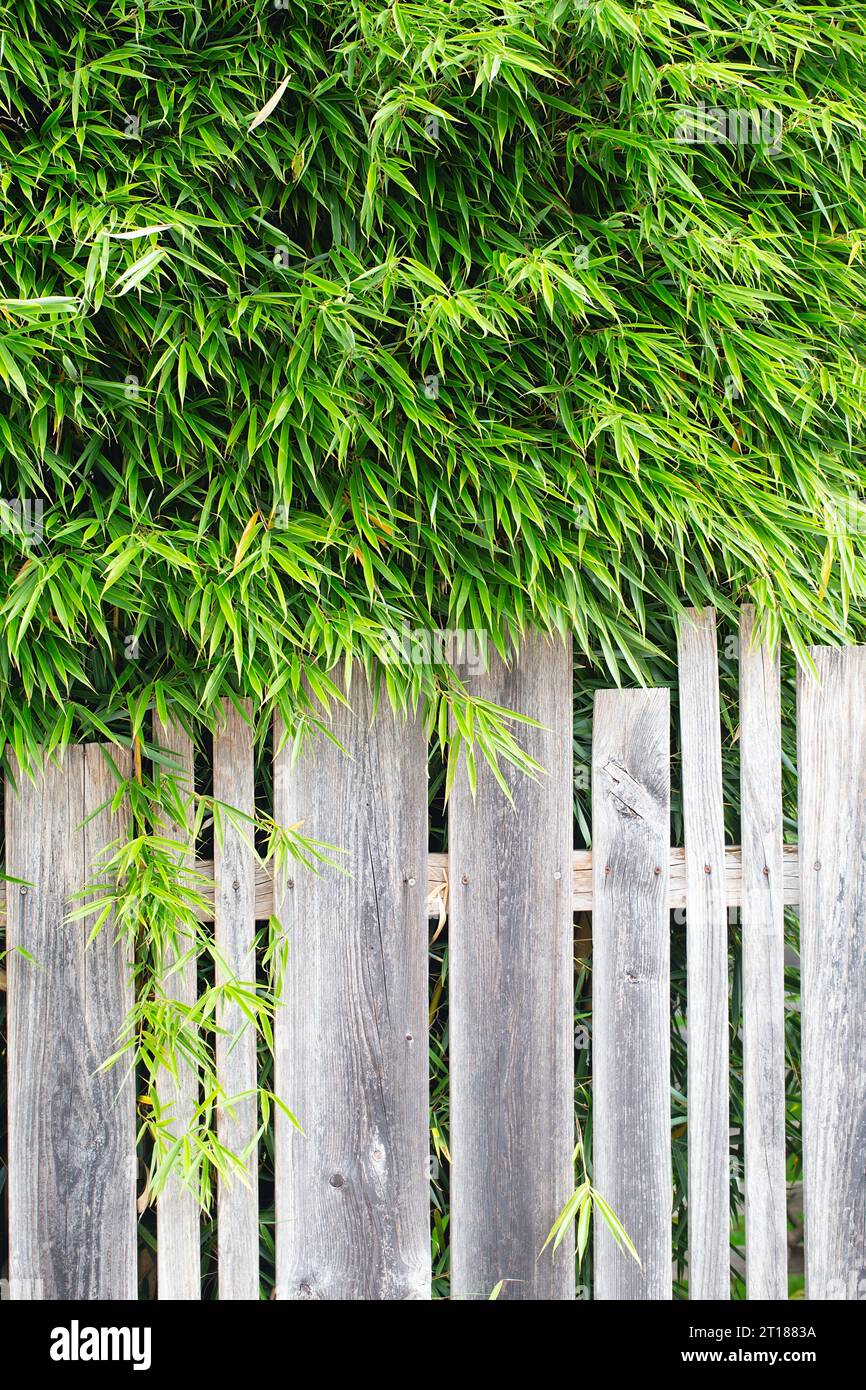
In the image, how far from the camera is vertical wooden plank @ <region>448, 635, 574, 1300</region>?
5.51 ft

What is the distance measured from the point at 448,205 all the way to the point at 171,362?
20.9 inches

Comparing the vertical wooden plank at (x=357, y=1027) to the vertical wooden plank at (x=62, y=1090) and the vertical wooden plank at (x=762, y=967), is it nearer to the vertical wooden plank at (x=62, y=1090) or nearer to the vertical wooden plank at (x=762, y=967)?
the vertical wooden plank at (x=62, y=1090)

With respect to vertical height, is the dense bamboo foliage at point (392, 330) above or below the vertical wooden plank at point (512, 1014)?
above

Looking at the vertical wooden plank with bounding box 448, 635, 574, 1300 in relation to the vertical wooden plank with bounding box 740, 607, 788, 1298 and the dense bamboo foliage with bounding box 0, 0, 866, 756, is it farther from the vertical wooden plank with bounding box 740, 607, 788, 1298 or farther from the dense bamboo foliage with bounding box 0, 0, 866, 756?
the vertical wooden plank with bounding box 740, 607, 788, 1298

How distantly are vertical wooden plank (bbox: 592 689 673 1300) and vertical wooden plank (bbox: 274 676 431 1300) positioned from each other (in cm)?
33

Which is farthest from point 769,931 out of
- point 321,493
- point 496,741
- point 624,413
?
point 321,493

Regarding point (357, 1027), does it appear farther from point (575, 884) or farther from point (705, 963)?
point (705, 963)

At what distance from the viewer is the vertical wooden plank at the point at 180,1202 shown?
163 centimetres

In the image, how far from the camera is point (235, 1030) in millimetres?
1645

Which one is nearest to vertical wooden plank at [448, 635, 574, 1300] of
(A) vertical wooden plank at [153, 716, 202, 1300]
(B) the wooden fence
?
(B) the wooden fence

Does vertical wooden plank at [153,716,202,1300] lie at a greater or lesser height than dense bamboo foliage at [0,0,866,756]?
lesser

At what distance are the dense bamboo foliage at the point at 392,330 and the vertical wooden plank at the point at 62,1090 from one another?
195 mm

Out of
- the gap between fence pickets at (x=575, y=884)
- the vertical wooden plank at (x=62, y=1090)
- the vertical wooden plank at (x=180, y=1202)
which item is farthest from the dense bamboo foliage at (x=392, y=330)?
the gap between fence pickets at (x=575, y=884)

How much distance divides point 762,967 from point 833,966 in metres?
0.16
